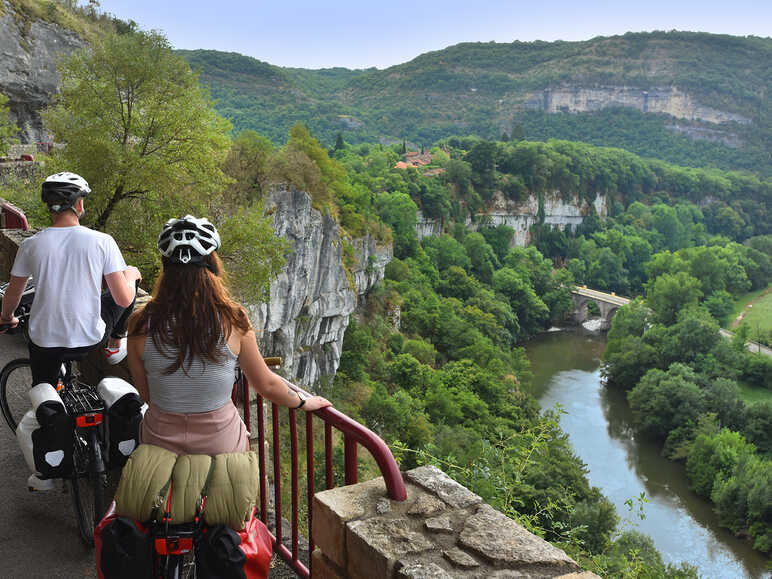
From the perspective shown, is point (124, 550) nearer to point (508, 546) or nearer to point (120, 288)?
point (508, 546)

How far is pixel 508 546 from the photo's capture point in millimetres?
2398

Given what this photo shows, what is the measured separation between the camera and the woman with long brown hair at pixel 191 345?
2434 millimetres

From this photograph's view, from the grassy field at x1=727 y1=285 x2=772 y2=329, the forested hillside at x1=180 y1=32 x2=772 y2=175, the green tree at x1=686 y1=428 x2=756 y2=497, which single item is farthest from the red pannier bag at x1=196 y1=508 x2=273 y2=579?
the forested hillside at x1=180 y1=32 x2=772 y2=175

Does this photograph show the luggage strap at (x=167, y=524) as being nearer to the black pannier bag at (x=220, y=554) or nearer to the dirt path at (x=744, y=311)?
the black pannier bag at (x=220, y=554)

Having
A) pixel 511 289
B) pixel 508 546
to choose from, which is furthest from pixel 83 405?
pixel 511 289

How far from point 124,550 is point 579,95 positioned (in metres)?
181

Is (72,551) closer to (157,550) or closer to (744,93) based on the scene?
(157,550)

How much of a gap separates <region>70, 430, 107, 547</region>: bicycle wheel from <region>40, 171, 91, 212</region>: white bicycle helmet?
1.25 m

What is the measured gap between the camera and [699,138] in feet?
499

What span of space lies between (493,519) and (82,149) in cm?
1481

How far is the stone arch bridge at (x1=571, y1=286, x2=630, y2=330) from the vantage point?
238 ft

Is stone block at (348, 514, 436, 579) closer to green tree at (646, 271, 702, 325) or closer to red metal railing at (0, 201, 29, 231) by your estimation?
red metal railing at (0, 201, 29, 231)

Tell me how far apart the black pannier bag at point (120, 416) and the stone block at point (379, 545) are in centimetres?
161

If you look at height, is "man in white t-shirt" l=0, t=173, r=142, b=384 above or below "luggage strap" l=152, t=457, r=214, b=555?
above
